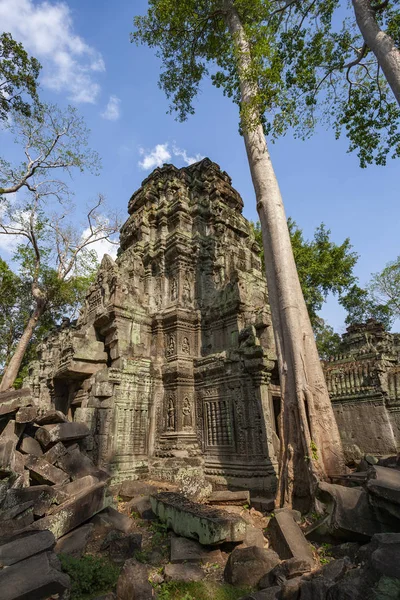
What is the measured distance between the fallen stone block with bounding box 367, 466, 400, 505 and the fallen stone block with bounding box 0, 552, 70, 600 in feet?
9.48

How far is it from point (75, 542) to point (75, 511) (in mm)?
389

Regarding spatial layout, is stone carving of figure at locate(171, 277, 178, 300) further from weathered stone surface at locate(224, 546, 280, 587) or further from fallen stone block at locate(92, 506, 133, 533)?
weathered stone surface at locate(224, 546, 280, 587)

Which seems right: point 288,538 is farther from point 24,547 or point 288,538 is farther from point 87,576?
point 24,547

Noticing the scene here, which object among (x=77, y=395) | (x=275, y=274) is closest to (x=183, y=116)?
(x=275, y=274)

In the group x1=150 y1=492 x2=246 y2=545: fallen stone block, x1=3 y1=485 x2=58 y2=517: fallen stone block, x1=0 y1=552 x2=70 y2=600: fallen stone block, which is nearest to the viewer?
x1=0 y1=552 x2=70 y2=600: fallen stone block

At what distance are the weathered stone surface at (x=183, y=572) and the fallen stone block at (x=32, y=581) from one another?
110cm

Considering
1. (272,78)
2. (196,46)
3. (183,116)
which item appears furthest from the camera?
(183,116)

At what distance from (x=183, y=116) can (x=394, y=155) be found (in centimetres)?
641

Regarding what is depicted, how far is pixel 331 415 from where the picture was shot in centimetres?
464

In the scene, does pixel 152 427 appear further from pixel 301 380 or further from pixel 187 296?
pixel 301 380

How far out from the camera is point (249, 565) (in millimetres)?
3014

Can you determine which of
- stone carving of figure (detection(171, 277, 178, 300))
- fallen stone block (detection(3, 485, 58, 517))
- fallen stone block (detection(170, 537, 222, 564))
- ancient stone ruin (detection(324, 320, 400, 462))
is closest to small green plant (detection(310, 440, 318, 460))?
fallen stone block (detection(170, 537, 222, 564))

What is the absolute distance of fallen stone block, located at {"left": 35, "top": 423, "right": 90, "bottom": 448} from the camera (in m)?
5.18

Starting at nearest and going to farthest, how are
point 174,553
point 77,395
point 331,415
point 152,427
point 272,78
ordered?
point 174,553, point 331,415, point 272,78, point 152,427, point 77,395
